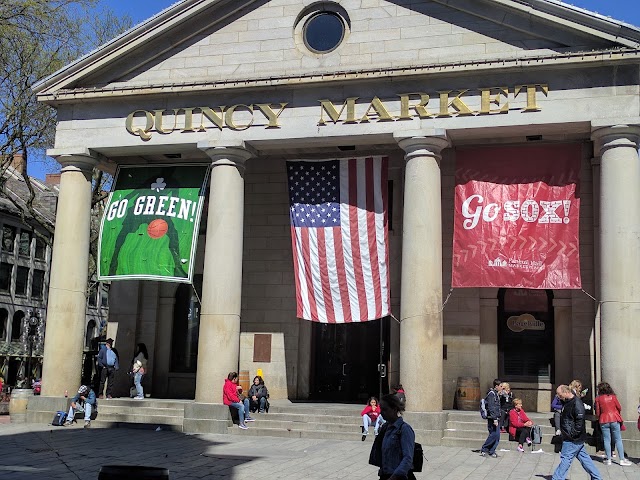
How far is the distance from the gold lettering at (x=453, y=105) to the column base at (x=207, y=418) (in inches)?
360

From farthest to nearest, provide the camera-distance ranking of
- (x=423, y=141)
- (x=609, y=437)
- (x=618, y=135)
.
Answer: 1. (x=423, y=141)
2. (x=618, y=135)
3. (x=609, y=437)

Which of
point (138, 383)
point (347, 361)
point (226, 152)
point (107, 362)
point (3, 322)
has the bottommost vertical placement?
point (138, 383)

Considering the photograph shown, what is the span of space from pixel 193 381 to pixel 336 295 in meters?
6.88

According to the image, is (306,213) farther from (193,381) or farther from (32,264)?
(32,264)

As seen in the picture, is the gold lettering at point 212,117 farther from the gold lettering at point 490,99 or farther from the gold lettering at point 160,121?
the gold lettering at point 490,99

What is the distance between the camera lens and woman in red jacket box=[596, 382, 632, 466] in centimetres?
1525

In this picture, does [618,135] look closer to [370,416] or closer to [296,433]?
[370,416]

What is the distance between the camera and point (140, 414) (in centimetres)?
2077

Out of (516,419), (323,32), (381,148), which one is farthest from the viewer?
(381,148)

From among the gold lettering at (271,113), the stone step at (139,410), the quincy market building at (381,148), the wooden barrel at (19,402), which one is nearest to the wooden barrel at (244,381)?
the quincy market building at (381,148)

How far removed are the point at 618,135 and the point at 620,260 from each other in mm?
2949

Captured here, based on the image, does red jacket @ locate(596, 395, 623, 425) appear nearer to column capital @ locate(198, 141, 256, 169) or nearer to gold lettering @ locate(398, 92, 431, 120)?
gold lettering @ locate(398, 92, 431, 120)

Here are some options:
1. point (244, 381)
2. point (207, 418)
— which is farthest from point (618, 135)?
point (244, 381)

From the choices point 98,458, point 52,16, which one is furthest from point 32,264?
point 98,458
